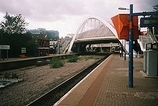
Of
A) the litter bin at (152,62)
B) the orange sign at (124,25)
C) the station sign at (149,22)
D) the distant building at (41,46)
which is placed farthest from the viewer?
the distant building at (41,46)

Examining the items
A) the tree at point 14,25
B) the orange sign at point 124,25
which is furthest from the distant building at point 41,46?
the orange sign at point 124,25

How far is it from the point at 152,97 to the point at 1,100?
672 cm

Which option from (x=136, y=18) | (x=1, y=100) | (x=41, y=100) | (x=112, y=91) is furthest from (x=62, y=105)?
(x=136, y=18)

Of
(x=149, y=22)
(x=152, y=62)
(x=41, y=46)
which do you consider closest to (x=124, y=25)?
(x=149, y=22)

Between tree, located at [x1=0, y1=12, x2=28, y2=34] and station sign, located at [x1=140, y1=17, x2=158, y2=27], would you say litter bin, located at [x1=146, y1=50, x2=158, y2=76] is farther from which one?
tree, located at [x1=0, y1=12, x2=28, y2=34]

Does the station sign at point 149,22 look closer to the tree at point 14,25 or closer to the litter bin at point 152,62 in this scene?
the litter bin at point 152,62

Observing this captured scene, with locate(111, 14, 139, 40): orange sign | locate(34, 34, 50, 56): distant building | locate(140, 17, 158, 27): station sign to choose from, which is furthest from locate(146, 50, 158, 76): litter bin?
locate(34, 34, 50, 56): distant building

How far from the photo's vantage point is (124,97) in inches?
374

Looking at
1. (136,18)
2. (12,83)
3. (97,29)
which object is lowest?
(12,83)

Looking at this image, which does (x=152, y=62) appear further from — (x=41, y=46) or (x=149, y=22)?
(x=41, y=46)

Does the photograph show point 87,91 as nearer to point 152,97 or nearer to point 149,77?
point 152,97

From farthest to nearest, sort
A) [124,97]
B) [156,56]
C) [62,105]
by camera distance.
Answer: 1. [156,56]
2. [124,97]
3. [62,105]

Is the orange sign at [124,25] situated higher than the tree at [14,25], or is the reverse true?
the tree at [14,25]

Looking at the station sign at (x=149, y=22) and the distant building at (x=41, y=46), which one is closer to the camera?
the station sign at (x=149, y=22)
